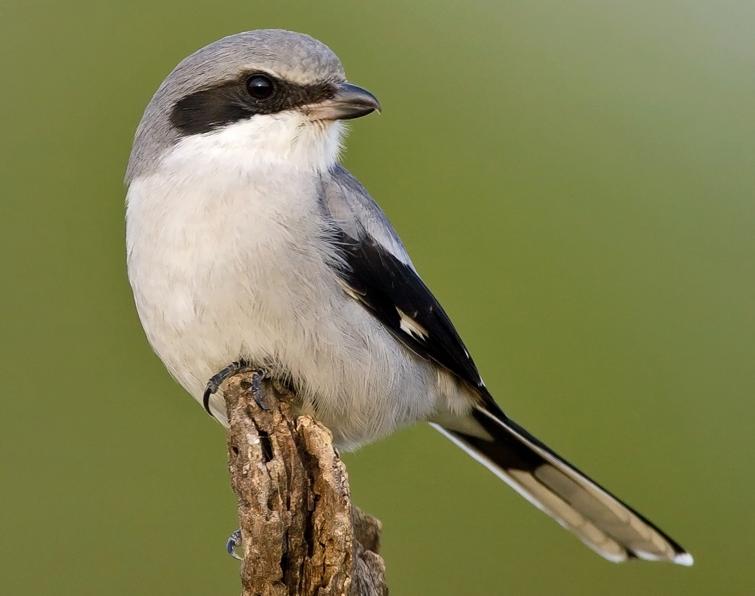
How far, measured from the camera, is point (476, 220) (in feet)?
19.7

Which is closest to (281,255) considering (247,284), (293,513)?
(247,284)

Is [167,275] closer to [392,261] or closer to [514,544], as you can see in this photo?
[392,261]

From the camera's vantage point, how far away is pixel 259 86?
14.2 feet

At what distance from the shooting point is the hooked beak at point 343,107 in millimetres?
4379

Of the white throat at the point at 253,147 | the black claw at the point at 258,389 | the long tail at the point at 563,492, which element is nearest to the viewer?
the black claw at the point at 258,389

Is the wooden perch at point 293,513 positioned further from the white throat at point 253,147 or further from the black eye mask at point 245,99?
the black eye mask at point 245,99

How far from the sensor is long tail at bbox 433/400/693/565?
16.0 feet

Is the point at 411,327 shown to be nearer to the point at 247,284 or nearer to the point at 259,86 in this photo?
the point at 247,284

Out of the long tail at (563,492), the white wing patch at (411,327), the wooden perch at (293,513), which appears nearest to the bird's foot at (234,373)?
the wooden perch at (293,513)

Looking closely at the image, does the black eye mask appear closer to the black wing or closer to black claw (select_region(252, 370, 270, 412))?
the black wing

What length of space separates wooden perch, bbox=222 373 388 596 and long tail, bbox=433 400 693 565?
1399mm

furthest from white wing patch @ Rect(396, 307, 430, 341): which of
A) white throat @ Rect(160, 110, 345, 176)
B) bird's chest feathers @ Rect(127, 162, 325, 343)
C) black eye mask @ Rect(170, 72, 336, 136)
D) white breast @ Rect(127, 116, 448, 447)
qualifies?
black eye mask @ Rect(170, 72, 336, 136)

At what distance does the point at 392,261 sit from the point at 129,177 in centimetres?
110

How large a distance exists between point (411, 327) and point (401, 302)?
0.35 ft
